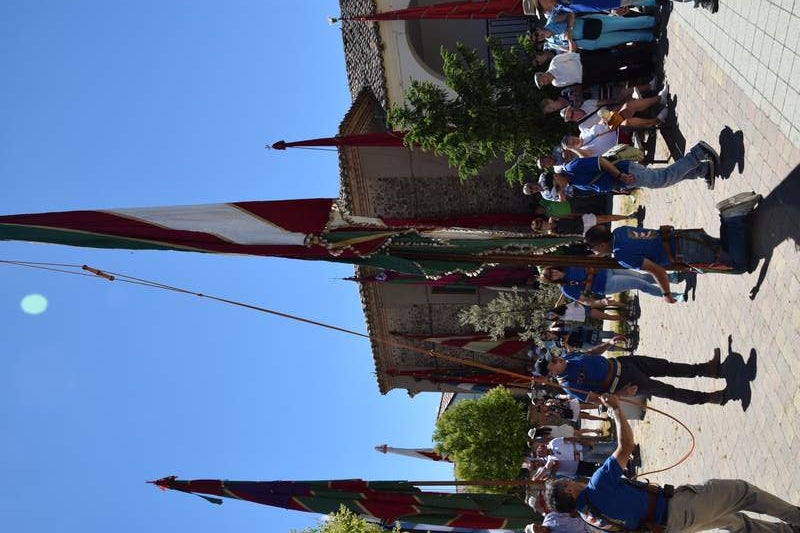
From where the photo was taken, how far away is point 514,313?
15859 millimetres

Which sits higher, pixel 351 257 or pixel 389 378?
pixel 351 257

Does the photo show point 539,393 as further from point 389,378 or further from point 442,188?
point 389,378

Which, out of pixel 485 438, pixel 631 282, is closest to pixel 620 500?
pixel 631 282

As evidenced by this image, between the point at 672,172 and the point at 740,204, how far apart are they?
1144mm

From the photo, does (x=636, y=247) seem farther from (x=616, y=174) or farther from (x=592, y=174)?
(x=592, y=174)

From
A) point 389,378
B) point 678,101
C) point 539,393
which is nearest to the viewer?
point 678,101

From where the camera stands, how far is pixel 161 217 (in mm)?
5758

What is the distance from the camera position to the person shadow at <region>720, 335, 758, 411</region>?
20.9 ft

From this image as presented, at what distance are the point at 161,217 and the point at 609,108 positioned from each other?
6.98 meters

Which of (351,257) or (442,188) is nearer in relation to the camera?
(351,257)

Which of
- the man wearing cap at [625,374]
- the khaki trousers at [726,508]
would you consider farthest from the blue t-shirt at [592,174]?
the khaki trousers at [726,508]

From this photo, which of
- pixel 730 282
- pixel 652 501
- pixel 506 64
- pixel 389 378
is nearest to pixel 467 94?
pixel 506 64

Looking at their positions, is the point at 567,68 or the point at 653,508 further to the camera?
the point at 567,68

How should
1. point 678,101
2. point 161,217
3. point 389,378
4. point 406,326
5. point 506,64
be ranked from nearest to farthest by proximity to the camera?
point 161,217
point 678,101
point 506,64
point 406,326
point 389,378
